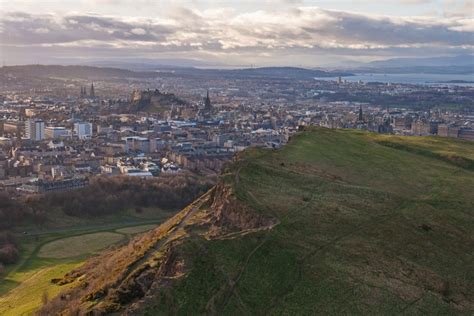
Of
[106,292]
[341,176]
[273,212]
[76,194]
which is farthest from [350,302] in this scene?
[76,194]

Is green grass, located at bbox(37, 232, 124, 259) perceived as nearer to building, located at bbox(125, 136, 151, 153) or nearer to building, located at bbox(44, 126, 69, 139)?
building, located at bbox(125, 136, 151, 153)

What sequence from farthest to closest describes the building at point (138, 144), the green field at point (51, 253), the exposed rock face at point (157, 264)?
the building at point (138, 144) < the green field at point (51, 253) < the exposed rock face at point (157, 264)

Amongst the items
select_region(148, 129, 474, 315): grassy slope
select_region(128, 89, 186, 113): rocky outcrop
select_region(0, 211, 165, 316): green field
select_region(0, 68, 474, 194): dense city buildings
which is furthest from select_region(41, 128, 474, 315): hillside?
select_region(128, 89, 186, 113): rocky outcrop

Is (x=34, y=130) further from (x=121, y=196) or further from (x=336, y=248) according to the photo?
(x=336, y=248)

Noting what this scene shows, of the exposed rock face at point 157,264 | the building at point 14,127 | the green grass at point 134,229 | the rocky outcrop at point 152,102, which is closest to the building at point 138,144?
the building at point 14,127

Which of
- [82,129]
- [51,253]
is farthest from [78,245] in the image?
[82,129]

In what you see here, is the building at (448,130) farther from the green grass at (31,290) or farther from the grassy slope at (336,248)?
the green grass at (31,290)
